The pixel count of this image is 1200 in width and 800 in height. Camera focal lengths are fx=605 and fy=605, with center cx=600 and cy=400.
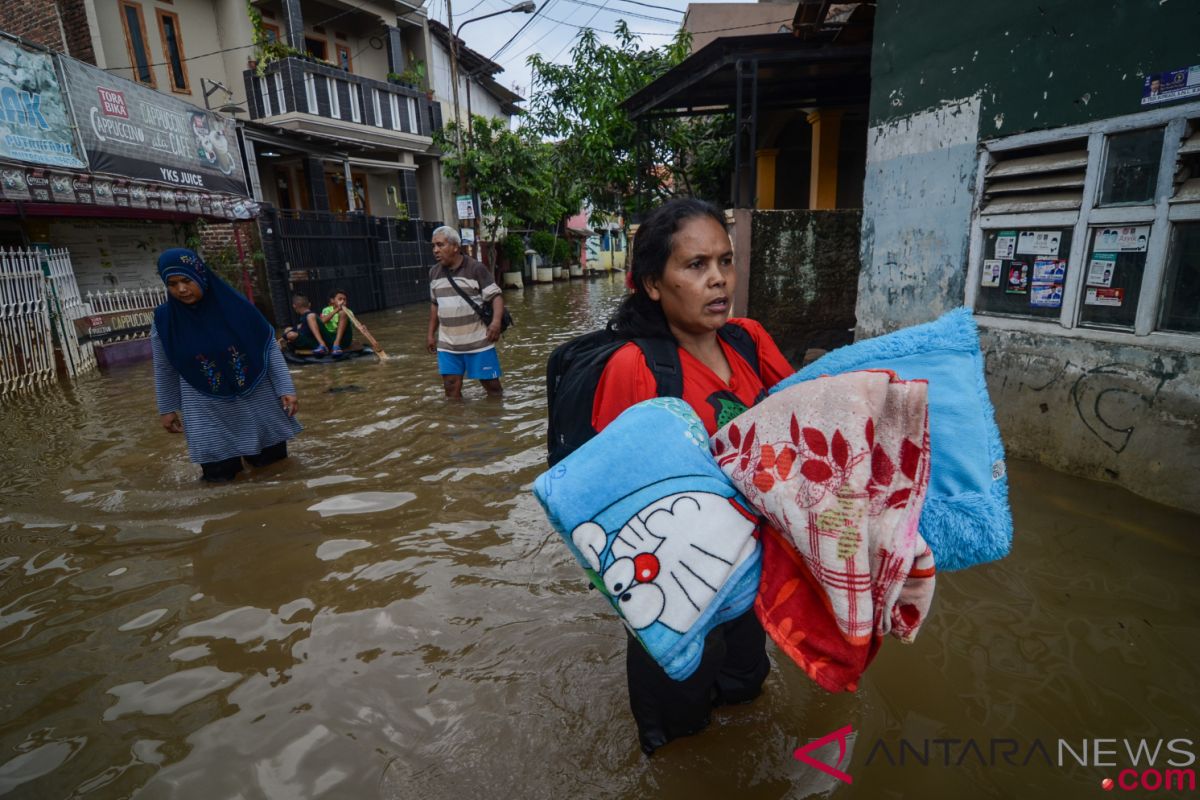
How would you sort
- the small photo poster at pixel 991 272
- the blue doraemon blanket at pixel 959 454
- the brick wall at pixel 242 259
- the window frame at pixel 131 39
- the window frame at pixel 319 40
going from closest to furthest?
the blue doraemon blanket at pixel 959 454 < the small photo poster at pixel 991 272 < the brick wall at pixel 242 259 < the window frame at pixel 131 39 < the window frame at pixel 319 40

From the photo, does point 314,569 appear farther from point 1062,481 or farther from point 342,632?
point 1062,481

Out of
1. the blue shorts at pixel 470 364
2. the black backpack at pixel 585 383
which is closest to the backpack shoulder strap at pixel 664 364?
the black backpack at pixel 585 383

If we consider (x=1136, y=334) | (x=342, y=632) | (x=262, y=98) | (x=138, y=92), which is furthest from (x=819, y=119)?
(x=262, y=98)

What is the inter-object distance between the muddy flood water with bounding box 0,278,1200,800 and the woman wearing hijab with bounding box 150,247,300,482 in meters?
0.37

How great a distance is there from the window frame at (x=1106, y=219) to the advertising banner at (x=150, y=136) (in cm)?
1179

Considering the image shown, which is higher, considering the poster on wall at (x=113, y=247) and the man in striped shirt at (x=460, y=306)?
the poster on wall at (x=113, y=247)

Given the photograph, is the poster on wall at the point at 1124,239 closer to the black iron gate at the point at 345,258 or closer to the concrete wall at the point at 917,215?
the concrete wall at the point at 917,215

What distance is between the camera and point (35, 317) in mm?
8164

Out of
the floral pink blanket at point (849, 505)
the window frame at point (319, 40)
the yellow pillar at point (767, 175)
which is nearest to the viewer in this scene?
the floral pink blanket at point (849, 505)

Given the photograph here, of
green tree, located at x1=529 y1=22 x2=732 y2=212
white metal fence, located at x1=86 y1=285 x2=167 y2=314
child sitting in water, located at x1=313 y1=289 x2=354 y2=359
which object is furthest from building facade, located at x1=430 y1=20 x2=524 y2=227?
child sitting in water, located at x1=313 y1=289 x2=354 y2=359

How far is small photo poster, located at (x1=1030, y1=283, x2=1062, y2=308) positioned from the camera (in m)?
3.98

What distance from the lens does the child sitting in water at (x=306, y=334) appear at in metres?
9.16

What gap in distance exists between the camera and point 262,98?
15.5 m

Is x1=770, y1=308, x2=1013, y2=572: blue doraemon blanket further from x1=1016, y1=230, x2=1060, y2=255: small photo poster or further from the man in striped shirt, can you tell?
the man in striped shirt
